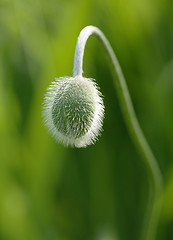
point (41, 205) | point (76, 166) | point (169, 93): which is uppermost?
point (169, 93)

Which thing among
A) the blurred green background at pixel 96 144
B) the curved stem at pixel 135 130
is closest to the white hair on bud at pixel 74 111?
the curved stem at pixel 135 130

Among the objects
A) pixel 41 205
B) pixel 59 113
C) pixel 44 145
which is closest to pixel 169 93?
pixel 44 145

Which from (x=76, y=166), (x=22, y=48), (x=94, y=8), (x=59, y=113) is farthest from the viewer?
(x=22, y=48)

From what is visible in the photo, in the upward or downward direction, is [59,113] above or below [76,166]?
above

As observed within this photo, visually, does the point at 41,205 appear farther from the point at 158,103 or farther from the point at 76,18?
the point at 76,18

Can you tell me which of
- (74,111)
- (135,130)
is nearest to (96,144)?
(135,130)

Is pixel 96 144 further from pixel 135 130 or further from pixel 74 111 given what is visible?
pixel 74 111

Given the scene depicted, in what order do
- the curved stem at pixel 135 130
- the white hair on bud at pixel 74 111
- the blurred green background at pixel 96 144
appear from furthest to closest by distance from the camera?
the blurred green background at pixel 96 144, the curved stem at pixel 135 130, the white hair on bud at pixel 74 111

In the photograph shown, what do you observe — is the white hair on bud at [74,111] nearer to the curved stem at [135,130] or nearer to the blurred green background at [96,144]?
the curved stem at [135,130]
